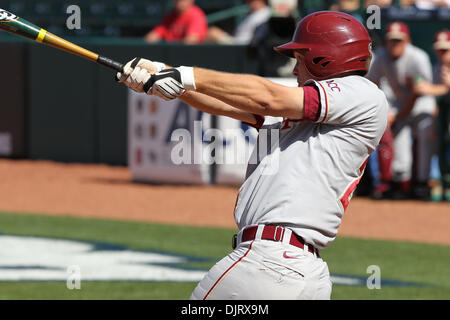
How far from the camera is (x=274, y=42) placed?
42.9ft

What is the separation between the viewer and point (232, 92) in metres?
3.99

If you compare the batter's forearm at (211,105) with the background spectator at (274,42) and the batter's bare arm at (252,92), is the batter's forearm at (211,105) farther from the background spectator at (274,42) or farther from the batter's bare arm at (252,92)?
the background spectator at (274,42)

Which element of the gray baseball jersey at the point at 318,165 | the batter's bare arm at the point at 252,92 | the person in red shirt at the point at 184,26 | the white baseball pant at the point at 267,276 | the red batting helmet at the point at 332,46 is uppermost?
the person in red shirt at the point at 184,26

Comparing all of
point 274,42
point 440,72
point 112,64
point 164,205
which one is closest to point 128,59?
point 274,42

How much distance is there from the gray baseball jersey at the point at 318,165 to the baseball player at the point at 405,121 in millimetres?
8217

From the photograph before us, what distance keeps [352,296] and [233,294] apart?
11.2ft

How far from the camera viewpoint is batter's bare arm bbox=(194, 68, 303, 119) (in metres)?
3.96

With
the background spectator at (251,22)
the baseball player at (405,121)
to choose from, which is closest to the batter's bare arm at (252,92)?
the baseball player at (405,121)

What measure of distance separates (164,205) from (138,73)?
318 inches

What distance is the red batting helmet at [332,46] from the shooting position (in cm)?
423

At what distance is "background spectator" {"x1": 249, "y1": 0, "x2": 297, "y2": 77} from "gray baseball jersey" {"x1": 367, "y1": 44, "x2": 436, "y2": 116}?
1242 mm

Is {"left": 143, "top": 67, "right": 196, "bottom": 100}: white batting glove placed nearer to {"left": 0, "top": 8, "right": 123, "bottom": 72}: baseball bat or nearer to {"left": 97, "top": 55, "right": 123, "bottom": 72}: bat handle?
{"left": 97, "top": 55, "right": 123, "bottom": 72}: bat handle

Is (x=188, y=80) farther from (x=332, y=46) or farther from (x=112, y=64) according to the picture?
(x=332, y=46)
